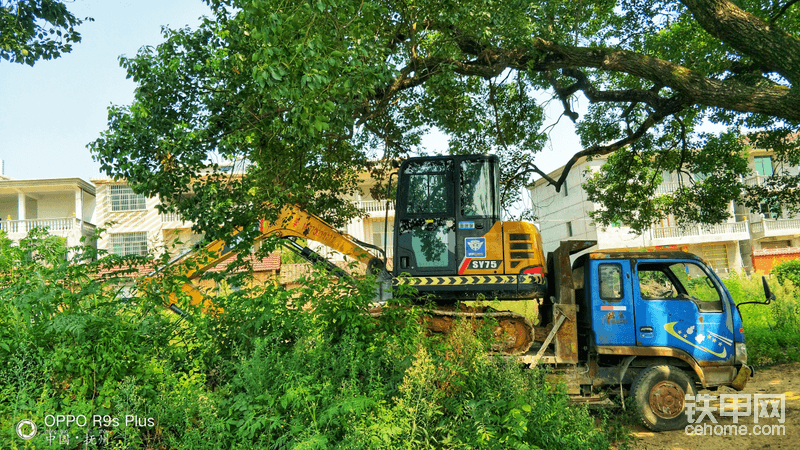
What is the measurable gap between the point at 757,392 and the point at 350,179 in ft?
30.1

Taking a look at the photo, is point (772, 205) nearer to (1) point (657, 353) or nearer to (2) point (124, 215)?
(1) point (657, 353)

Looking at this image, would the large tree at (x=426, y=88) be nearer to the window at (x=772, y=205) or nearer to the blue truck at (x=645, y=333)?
the window at (x=772, y=205)

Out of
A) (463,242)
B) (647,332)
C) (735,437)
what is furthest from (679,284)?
(463,242)

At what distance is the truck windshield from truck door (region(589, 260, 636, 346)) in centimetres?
28

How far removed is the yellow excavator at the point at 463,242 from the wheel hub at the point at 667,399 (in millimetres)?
1878

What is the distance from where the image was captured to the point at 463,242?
8.28 metres

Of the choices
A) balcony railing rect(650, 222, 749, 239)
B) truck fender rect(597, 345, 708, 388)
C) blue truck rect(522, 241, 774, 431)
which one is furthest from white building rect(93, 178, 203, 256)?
balcony railing rect(650, 222, 749, 239)

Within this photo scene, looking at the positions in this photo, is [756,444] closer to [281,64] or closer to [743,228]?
[281,64]

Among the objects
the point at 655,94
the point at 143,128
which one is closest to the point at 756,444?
the point at 655,94

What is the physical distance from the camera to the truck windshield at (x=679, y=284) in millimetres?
7887

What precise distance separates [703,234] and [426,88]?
94.7 feet

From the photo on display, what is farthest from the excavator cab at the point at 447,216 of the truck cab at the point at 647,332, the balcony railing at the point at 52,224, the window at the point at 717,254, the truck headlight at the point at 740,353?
the window at the point at 717,254

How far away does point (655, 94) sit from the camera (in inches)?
411

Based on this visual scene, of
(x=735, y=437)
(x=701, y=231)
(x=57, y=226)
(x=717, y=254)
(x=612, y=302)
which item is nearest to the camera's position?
(x=735, y=437)
